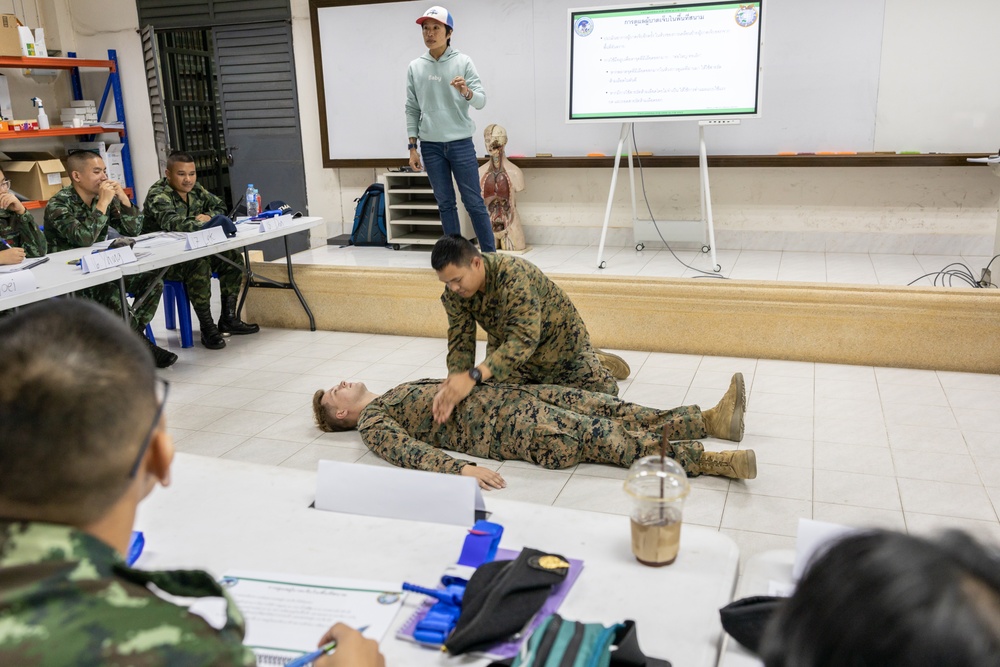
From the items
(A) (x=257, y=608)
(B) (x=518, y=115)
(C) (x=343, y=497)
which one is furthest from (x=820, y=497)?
(B) (x=518, y=115)

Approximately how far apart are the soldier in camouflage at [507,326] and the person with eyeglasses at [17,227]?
238 centimetres

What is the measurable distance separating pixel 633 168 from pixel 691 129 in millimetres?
516

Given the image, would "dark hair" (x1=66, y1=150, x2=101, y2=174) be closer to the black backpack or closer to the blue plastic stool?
the blue plastic stool

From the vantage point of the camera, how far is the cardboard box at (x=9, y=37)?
6.31 meters

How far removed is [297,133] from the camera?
23.9 ft

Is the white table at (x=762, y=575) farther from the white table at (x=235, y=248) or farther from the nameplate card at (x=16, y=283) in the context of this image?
the white table at (x=235, y=248)

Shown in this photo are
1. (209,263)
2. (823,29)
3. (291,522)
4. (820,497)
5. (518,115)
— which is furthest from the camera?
(518,115)

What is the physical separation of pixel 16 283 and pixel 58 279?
27cm

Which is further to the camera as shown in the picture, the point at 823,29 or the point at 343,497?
the point at 823,29

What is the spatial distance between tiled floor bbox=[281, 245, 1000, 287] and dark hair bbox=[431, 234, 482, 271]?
7.72 feet

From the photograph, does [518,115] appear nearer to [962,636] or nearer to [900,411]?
[900,411]

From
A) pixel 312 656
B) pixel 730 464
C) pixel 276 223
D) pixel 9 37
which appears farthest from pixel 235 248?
pixel 312 656

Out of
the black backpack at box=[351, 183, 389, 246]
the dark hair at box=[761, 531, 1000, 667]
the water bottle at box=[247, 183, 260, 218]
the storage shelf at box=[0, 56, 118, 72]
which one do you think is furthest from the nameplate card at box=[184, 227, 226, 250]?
the dark hair at box=[761, 531, 1000, 667]

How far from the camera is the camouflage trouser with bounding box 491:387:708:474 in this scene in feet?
9.84
